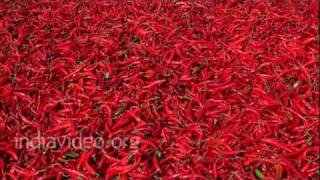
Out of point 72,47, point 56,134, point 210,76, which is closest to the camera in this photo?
point 56,134

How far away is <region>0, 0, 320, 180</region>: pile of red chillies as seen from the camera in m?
3.58

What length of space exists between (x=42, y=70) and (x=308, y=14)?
323cm

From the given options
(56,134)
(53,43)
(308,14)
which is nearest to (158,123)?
→ (56,134)

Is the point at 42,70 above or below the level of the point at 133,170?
above

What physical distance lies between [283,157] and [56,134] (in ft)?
6.12

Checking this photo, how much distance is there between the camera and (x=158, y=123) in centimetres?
384

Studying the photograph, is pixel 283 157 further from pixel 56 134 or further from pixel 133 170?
pixel 56 134

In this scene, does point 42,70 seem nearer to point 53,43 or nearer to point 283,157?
point 53,43

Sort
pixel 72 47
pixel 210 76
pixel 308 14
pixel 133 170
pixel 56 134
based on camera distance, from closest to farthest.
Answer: pixel 133 170 → pixel 56 134 → pixel 210 76 → pixel 72 47 → pixel 308 14

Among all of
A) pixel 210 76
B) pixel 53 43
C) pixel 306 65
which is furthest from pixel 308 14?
pixel 53 43

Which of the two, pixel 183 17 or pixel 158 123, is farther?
pixel 183 17

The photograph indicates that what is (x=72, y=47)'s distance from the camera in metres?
5.00

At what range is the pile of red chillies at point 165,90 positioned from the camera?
11.8 ft

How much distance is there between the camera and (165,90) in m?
4.25
